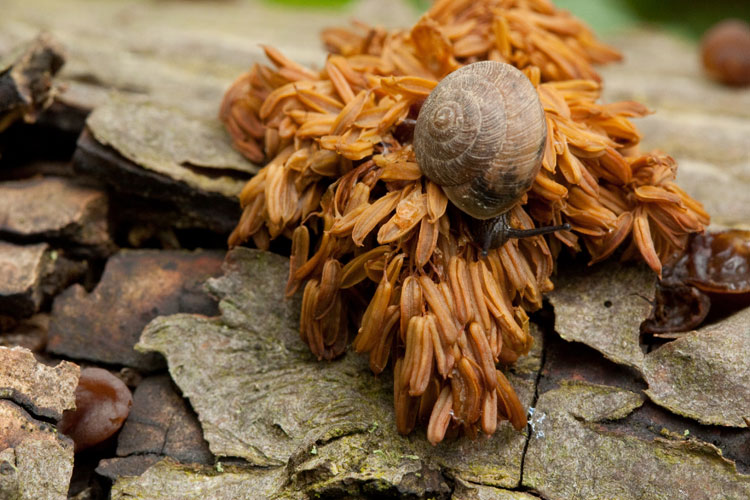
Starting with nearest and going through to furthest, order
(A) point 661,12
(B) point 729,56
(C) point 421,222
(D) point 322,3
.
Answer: (C) point 421,222 < (B) point 729,56 < (A) point 661,12 < (D) point 322,3

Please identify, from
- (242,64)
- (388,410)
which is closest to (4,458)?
(388,410)

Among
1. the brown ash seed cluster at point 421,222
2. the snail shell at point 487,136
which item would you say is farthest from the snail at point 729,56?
the snail shell at point 487,136

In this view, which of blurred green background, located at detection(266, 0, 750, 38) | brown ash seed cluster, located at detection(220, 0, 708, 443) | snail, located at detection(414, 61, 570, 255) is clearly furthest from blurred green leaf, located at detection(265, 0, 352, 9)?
snail, located at detection(414, 61, 570, 255)

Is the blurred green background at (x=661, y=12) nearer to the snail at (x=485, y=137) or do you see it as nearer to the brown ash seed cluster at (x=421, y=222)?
the brown ash seed cluster at (x=421, y=222)

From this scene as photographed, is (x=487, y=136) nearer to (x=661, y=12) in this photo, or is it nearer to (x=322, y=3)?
(x=661, y=12)

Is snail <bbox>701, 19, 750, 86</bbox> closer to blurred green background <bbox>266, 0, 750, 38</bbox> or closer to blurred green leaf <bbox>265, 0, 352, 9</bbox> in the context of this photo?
blurred green background <bbox>266, 0, 750, 38</bbox>

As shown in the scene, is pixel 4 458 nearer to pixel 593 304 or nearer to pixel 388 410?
pixel 388 410

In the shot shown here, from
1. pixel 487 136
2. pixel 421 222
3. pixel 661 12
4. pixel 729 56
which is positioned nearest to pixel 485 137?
pixel 487 136
